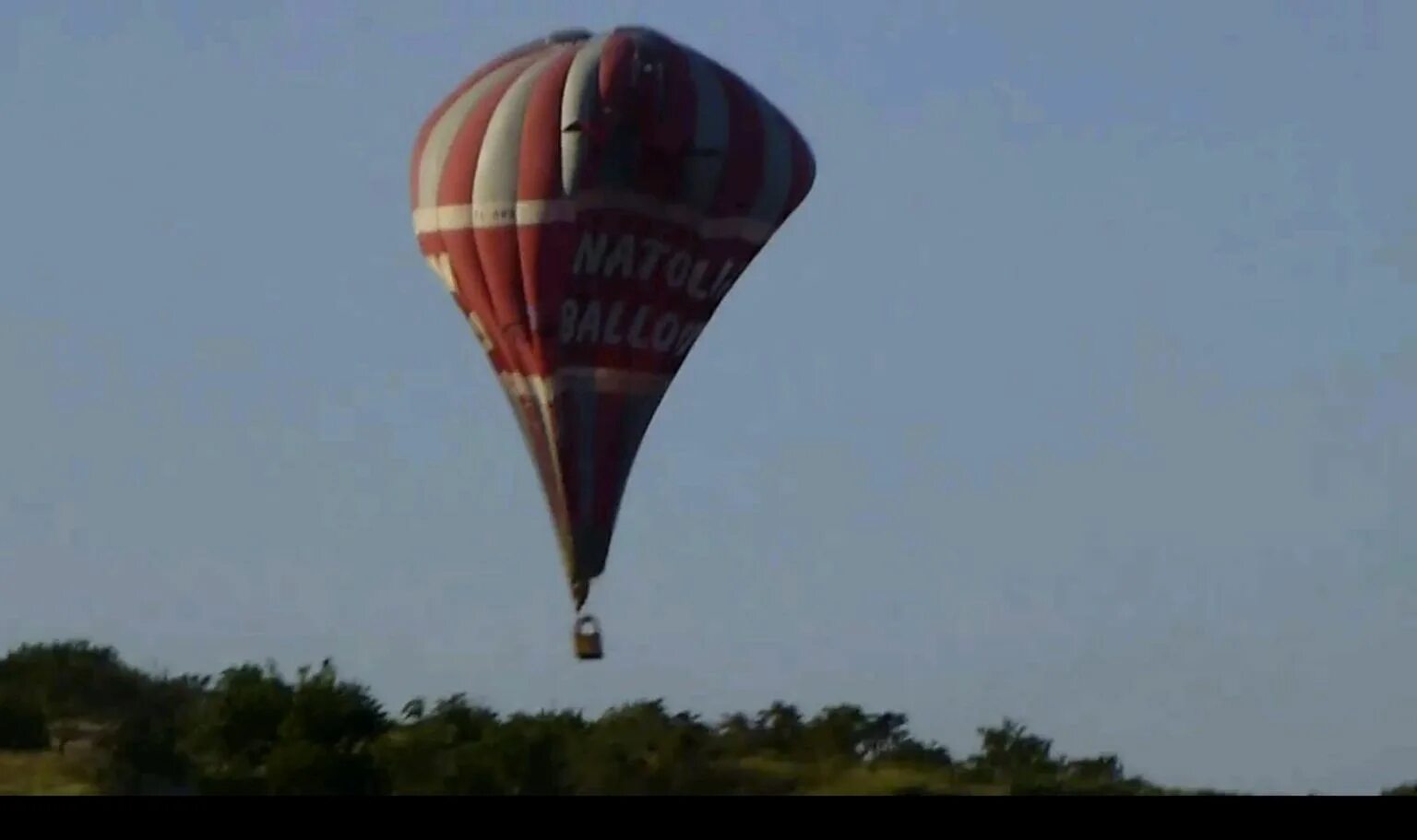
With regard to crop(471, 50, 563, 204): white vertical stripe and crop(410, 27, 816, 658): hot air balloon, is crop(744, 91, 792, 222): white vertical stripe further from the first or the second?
crop(471, 50, 563, 204): white vertical stripe

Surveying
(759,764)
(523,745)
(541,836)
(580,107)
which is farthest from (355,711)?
(541,836)

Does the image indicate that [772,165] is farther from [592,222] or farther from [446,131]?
[446,131]

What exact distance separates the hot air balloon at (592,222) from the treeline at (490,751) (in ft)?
4.94

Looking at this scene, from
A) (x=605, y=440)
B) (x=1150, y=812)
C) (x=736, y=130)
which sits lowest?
(x=1150, y=812)

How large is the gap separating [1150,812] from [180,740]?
2126 cm

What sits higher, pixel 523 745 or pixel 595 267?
pixel 595 267

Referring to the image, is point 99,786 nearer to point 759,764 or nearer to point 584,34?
point 759,764

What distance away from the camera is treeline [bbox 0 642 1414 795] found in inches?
1378

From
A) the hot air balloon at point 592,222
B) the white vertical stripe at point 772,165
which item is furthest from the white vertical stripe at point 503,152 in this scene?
the white vertical stripe at point 772,165

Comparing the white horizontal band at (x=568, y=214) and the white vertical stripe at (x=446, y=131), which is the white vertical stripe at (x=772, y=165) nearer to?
the white horizontal band at (x=568, y=214)

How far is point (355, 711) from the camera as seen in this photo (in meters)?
37.2

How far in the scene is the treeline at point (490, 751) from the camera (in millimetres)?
35000

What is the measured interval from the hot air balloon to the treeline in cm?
150

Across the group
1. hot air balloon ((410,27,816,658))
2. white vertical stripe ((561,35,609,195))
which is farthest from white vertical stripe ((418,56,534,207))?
white vertical stripe ((561,35,609,195))
